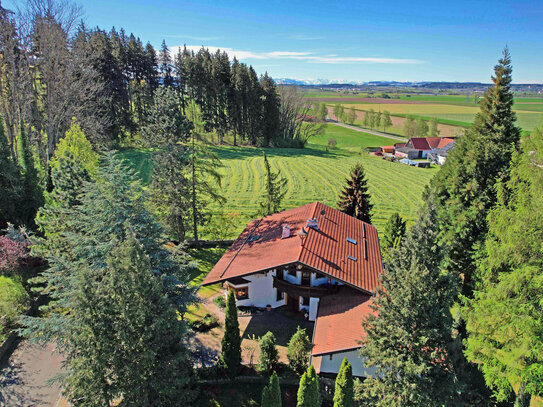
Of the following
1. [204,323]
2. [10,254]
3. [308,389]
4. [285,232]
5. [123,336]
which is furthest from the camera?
[285,232]

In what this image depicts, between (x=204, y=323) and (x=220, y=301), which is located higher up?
(x=220, y=301)

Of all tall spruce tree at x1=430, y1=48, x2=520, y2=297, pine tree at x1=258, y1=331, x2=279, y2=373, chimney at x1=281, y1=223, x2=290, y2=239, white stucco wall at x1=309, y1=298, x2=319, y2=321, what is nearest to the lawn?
pine tree at x1=258, y1=331, x2=279, y2=373

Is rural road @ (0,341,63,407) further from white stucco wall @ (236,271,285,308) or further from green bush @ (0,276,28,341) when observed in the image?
white stucco wall @ (236,271,285,308)

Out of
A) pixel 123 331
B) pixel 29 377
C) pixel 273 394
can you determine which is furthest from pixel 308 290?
pixel 29 377

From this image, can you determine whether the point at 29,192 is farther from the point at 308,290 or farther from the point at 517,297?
the point at 517,297

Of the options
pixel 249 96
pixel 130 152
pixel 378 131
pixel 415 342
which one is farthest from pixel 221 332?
pixel 378 131

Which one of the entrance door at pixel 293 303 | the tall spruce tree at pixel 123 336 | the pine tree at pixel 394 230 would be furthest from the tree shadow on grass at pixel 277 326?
the pine tree at pixel 394 230

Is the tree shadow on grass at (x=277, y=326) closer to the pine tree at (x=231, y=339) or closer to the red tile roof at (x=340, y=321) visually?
the red tile roof at (x=340, y=321)
